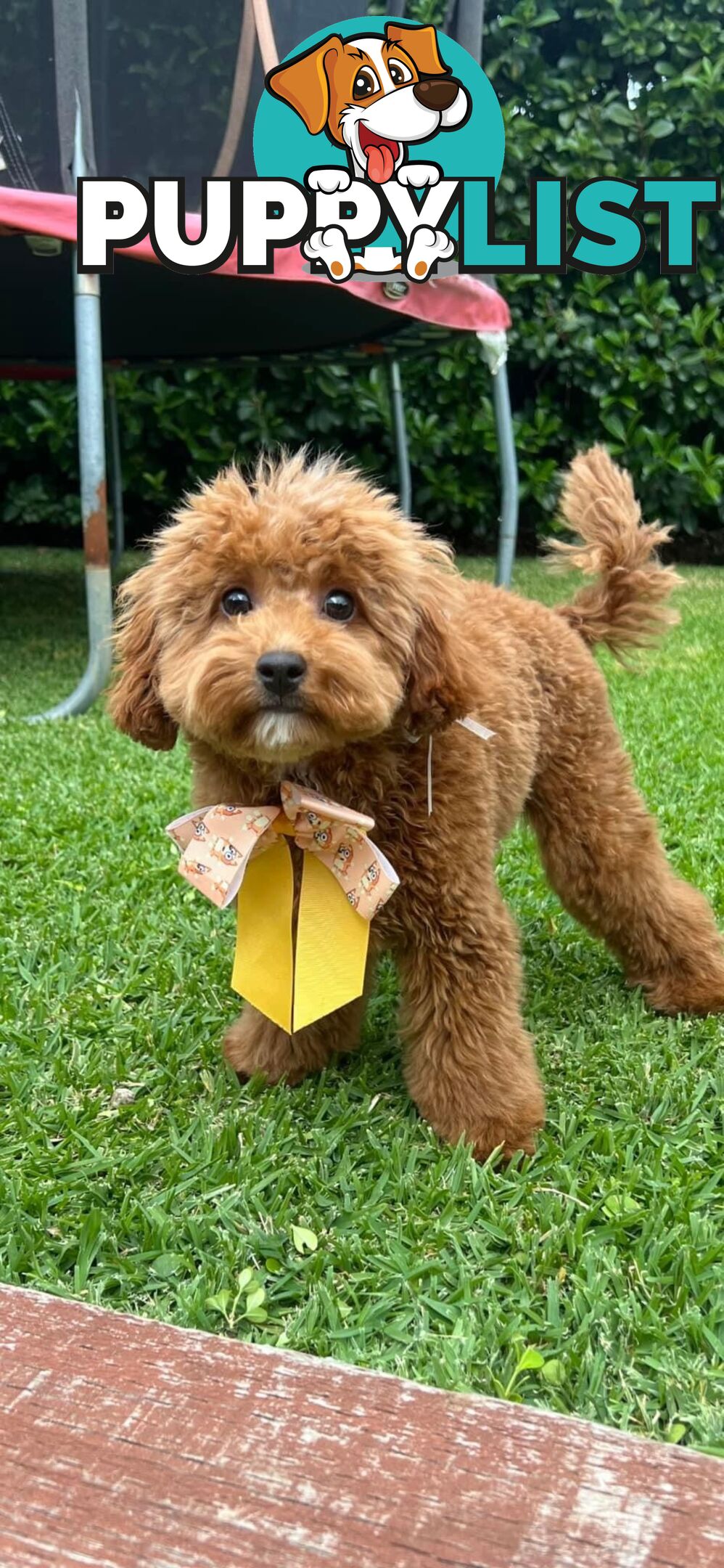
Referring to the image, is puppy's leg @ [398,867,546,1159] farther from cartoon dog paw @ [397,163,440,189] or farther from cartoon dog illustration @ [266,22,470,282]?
cartoon dog paw @ [397,163,440,189]

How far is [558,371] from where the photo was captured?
29.8ft

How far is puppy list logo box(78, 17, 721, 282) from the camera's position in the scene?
185 inches

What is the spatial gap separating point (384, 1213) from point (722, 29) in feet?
31.5

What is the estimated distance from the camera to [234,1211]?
5.59ft

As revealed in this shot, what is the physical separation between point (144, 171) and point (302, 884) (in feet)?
14.7

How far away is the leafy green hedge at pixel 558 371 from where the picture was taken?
339 inches

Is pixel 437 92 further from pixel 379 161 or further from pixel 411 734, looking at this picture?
pixel 411 734

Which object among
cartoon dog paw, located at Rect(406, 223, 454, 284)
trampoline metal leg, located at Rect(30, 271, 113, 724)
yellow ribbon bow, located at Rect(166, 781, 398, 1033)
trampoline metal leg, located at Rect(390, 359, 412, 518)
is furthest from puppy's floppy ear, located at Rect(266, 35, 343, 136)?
yellow ribbon bow, located at Rect(166, 781, 398, 1033)

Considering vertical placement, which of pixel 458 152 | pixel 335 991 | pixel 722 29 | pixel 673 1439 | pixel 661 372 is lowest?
pixel 673 1439

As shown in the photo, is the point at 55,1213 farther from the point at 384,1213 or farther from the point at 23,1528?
the point at 23,1528

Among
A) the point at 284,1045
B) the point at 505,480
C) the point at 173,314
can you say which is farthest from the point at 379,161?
the point at 284,1045

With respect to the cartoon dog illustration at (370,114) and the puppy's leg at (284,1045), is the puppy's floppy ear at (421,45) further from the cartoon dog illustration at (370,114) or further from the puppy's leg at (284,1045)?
the puppy's leg at (284,1045)

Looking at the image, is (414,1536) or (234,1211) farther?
(234,1211)

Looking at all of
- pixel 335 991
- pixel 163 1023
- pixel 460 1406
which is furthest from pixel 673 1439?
pixel 163 1023
